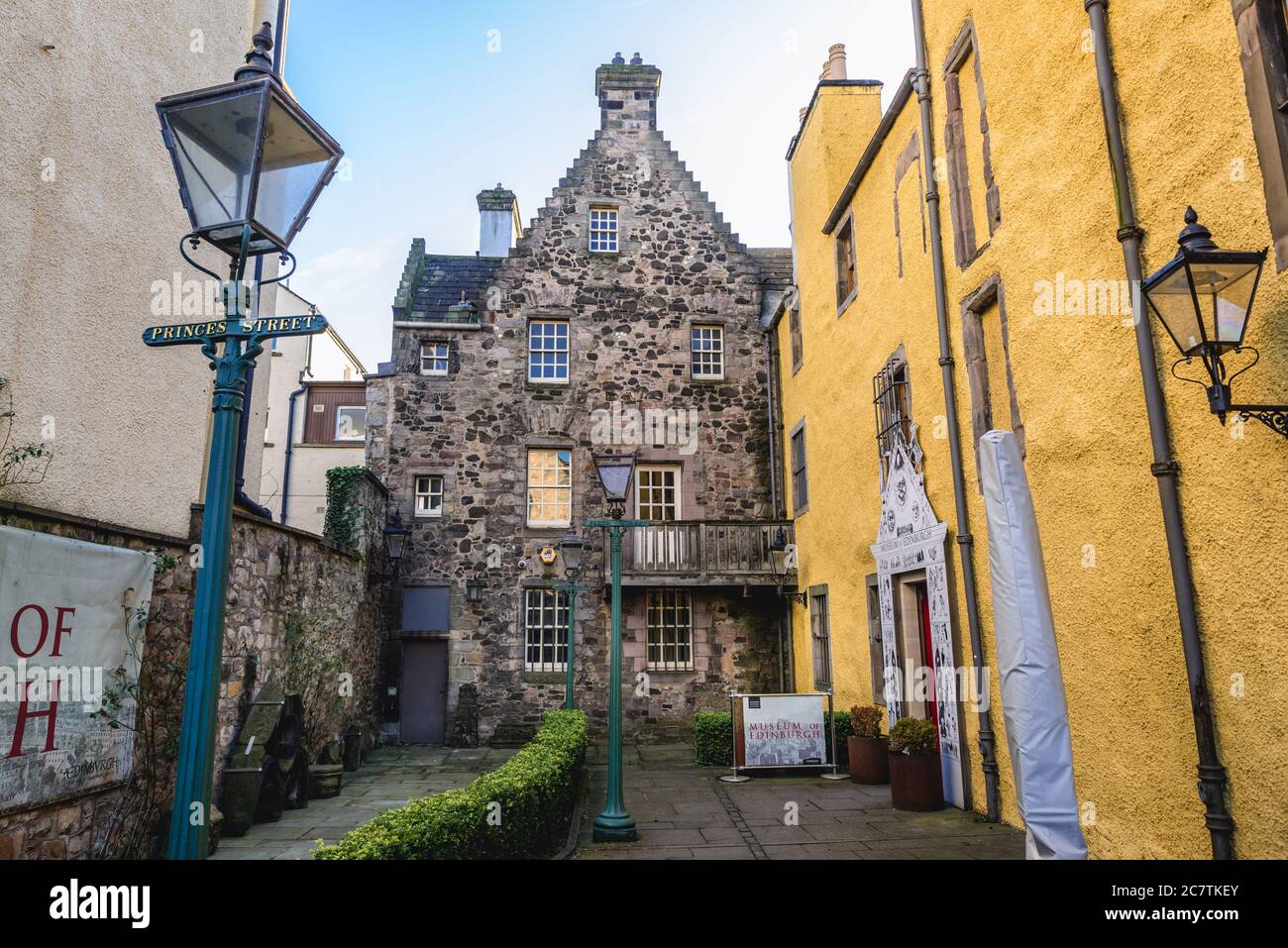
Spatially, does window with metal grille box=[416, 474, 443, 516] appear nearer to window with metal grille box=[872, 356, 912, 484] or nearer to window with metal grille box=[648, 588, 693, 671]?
window with metal grille box=[648, 588, 693, 671]

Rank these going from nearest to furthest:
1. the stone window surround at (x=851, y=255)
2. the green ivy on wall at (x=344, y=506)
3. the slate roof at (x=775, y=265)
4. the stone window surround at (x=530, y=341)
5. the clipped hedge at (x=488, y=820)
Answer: the clipped hedge at (x=488, y=820), the stone window surround at (x=851, y=255), the green ivy on wall at (x=344, y=506), the stone window surround at (x=530, y=341), the slate roof at (x=775, y=265)

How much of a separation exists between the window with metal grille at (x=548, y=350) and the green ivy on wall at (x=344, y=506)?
4417 millimetres

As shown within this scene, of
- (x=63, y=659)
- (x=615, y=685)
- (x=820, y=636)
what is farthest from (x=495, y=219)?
(x=63, y=659)

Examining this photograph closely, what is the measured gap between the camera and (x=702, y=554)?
1517 centimetres

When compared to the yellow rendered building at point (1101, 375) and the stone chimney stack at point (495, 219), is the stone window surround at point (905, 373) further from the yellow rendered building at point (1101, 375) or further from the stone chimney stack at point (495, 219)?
the stone chimney stack at point (495, 219)

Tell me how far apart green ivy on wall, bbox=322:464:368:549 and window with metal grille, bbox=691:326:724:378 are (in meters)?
7.11

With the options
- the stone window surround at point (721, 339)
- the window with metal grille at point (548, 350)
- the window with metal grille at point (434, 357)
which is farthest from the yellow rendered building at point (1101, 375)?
the window with metal grille at point (434, 357)

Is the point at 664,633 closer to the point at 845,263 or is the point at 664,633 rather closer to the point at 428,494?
the point at 428,494

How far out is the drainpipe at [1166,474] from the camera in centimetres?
455

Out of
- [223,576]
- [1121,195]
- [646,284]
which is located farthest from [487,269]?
[223,576]

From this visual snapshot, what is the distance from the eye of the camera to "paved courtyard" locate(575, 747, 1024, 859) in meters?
6.61

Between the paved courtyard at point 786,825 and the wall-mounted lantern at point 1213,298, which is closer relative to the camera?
the wall-mounted lantern at point 1213,298
